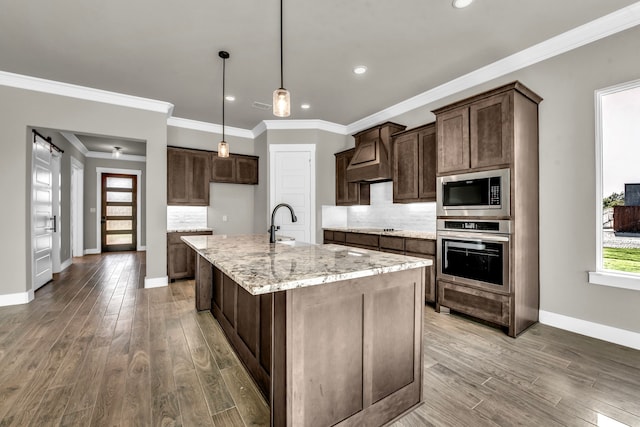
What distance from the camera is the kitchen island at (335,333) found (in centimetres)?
128

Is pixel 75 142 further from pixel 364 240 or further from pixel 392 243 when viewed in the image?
pixel 392 243

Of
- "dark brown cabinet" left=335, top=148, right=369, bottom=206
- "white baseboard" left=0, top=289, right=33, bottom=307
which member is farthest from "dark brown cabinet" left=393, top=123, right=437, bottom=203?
"white baseboard" left=0, top=289, right=33, bottom=307

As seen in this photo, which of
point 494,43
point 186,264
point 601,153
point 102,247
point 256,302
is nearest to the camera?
point 256,302

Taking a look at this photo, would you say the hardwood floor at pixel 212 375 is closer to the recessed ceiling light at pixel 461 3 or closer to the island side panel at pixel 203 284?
the island side panel at pixel 203 284

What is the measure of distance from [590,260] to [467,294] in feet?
3.71

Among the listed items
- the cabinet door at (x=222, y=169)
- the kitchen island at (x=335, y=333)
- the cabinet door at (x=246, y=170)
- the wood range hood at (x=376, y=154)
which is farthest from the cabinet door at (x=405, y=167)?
the cabinet door at (x=222, y=169)

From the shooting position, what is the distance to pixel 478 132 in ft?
9.83

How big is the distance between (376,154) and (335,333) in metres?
3.53

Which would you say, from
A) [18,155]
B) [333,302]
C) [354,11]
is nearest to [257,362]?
[333,302]

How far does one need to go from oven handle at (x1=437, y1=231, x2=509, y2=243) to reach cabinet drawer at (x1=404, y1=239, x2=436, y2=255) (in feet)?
0.62

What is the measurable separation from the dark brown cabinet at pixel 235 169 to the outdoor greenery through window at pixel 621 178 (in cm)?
518

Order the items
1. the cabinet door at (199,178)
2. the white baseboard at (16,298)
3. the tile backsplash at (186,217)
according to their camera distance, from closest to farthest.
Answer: the white baseboard at (16,298) < the cabinet door at (199,178) < the tile backsplash at (186,217)

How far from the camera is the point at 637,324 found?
2.46 meters

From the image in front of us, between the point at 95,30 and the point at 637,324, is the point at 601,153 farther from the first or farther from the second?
the point at 95,30
